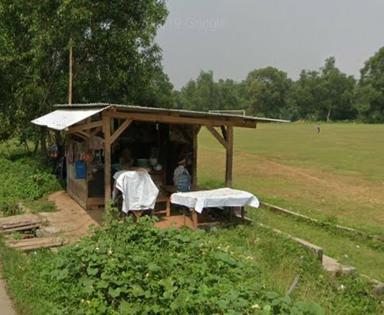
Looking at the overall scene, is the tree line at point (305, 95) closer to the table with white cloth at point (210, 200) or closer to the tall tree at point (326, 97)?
the tall tree at point (326, 97)

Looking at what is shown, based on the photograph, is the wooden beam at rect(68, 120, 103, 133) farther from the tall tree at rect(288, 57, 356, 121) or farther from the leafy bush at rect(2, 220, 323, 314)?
the tall tree at rect(288, 57, 356, 121)

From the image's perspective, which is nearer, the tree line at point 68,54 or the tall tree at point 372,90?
the tree line at point 68,54

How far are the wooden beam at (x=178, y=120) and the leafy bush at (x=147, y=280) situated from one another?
333cm

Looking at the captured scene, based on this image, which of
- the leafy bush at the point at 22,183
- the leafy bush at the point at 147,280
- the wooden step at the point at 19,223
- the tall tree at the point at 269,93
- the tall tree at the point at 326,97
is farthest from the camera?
the tall tree at the point at 269,93

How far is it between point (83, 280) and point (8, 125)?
14.2 meters

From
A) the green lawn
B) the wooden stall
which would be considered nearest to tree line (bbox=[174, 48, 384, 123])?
the green lawn

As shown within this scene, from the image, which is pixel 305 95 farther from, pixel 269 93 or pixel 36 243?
pixel 36 243

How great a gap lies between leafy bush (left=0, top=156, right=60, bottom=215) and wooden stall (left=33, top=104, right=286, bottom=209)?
0.92m

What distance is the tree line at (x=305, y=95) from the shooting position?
101688 mm

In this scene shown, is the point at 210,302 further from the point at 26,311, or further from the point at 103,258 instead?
the point at 26,311

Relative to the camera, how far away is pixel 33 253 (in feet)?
26.9

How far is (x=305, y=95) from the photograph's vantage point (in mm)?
113312

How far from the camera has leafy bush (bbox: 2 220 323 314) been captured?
16.8 feet

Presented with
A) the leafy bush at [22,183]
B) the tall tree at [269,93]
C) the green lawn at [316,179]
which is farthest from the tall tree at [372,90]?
the leafy bush at [22,183]
